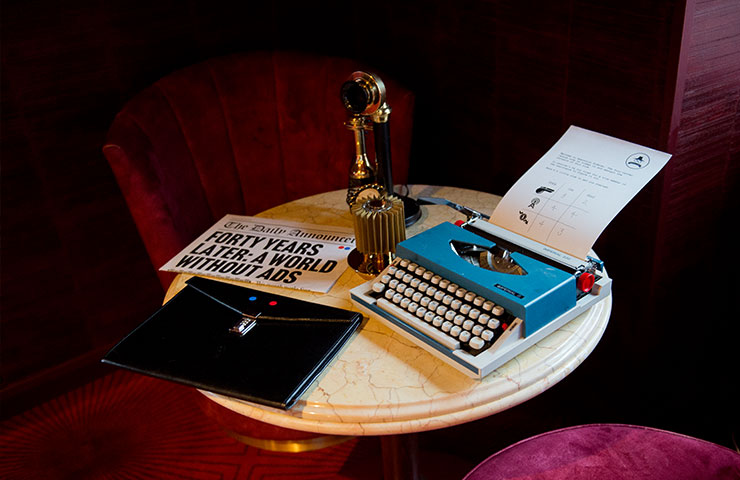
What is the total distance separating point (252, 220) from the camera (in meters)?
1.70

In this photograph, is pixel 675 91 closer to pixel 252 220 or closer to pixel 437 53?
pixel 437 53

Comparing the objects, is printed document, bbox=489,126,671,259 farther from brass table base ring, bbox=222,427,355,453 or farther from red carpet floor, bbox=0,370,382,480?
red carpet floor, bbox=0,370,382,480

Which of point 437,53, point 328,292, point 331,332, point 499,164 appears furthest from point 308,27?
point 331,332

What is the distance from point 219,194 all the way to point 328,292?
0.93 meters

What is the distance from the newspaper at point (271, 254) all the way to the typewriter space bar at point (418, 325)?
0.19 meters

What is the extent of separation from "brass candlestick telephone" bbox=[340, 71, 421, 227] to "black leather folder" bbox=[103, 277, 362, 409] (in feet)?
1.09

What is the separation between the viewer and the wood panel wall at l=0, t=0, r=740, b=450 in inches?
61.2

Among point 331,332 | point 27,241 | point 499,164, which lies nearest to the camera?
point 331,332

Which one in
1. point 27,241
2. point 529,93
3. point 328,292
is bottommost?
point 27,241

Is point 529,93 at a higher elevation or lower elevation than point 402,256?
higher

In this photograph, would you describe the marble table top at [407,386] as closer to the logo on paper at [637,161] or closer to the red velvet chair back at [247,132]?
the logo on paper at [637,161]

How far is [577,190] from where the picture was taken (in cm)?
127

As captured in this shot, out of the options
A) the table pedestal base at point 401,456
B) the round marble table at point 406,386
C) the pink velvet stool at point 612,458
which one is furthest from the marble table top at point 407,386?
the table pedestal base at point 401,456

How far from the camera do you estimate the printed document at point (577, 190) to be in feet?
4.01
